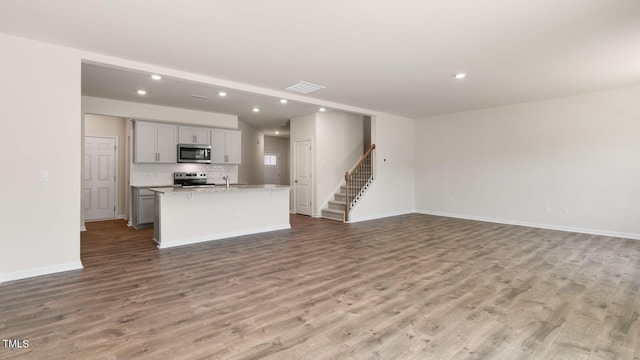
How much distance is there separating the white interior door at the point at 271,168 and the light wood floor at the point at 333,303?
7.72 meters

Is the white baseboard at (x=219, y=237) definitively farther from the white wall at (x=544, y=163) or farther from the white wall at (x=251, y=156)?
the white wall at (x=544, y=163)

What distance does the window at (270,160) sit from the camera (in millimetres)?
12409

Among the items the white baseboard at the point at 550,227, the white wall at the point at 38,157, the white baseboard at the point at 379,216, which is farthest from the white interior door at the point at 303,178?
the white wall at the point at 38,157

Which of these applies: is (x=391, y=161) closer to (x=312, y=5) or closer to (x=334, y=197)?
(x=334, y=197)

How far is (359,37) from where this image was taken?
129 inches

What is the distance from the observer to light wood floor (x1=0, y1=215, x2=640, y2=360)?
2.10 metres

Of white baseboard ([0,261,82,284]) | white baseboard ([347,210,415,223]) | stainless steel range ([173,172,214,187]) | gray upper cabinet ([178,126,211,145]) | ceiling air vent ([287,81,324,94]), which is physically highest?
ceiling air vent ([287,81,324,94])

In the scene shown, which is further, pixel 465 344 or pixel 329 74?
pixel 329 74

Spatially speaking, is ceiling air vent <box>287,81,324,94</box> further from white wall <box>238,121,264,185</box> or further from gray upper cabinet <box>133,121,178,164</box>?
white wall <box>238,121,264,185</box>

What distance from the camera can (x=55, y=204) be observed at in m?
3.54

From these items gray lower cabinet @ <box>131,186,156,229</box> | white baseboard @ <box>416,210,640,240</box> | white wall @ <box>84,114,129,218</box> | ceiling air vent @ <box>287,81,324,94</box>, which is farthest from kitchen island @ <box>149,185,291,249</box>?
white baseboard @ <box>416,210,640,240</box>

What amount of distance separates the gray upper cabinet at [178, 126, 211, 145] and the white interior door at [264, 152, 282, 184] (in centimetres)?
508

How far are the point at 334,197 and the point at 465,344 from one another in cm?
616

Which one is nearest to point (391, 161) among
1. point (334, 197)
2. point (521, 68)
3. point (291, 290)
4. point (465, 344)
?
point (334, 197)
